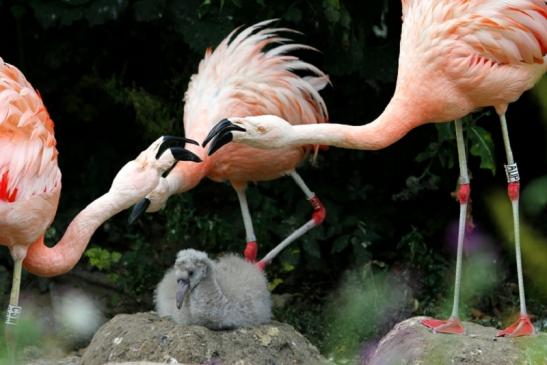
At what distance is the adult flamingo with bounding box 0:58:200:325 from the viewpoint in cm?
429

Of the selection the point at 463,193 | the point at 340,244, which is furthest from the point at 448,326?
the point at 340,244

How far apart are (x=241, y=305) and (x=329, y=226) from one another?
6.70 ft

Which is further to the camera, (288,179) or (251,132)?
(288,179)

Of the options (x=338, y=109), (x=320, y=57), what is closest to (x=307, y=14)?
(x=320, y=57)

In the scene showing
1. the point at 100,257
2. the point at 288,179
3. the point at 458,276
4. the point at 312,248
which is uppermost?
the point at 458,276

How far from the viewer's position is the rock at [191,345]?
4.29 m

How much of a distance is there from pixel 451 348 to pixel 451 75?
51.5 inches

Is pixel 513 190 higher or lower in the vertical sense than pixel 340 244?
higher

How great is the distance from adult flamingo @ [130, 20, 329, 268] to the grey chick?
70 cm

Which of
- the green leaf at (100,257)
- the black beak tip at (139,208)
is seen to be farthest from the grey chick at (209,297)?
the green leaf at (100,257)

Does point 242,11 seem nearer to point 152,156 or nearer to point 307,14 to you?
point 307,14

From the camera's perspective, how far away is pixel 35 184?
4.36 meters

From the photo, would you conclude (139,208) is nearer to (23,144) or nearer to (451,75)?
(23,144)

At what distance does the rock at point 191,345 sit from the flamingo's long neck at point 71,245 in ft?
1.31
